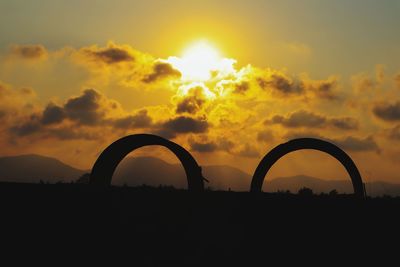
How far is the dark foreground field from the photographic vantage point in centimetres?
1463

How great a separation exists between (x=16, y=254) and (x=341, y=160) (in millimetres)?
18436

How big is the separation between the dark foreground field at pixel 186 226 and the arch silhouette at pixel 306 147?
889 cm

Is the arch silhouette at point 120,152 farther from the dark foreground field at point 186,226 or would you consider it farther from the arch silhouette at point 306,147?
the dark foreground field at point 186,226

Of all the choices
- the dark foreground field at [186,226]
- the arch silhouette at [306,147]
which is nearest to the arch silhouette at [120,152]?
the arch silhouette at [306,147]

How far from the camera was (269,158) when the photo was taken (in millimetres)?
27609

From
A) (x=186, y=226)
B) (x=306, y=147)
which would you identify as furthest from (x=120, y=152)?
(x=306, y=147)

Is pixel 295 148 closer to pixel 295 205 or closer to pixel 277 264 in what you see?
pixel 295 205

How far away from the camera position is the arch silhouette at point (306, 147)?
26.7 metres

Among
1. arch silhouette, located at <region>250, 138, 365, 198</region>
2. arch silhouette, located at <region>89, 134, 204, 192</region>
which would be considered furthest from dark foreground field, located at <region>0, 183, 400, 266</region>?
arch silhouette, located at <region>250, 138, 365, 198</region>

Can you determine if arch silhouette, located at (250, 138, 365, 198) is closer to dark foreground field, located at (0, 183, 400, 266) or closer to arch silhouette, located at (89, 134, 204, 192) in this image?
arch silhouette, located at (89, 134, 204, 192)

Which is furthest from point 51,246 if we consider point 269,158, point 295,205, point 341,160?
point 341,160

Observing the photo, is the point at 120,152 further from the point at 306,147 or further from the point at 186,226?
the point at 306,147

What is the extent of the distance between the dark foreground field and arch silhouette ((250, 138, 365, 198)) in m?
8.89

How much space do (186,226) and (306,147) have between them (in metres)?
12.5
